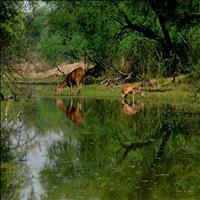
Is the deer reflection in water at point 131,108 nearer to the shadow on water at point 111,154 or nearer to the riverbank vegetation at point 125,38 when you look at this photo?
the shadow on water at point 111,154

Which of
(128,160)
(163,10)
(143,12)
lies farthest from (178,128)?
(143,12)

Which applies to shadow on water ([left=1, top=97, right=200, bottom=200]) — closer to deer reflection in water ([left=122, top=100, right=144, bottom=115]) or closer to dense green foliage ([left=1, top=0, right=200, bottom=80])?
deer reflection in water ([left=122, top=100, right=144, bottom=115])

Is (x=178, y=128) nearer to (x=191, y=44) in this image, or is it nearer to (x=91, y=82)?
(x=191, y=44)

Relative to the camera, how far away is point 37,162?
1380 centimetres

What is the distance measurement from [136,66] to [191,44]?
534cm

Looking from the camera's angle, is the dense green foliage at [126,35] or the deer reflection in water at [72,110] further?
the dense green foliage at [126,35]

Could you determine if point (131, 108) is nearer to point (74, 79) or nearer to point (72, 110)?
point (72, 110)

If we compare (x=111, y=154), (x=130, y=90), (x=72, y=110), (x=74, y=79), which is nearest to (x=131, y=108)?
(x=72, y=110)

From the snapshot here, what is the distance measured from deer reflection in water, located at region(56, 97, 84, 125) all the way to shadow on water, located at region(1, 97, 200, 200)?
0.13ft

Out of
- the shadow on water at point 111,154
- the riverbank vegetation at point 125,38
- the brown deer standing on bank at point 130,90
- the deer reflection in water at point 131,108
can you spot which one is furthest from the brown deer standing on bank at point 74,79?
the shadow on water at point 111,154

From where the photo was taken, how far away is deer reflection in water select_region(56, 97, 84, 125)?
22688 mm

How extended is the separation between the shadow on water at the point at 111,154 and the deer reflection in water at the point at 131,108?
0.14ft

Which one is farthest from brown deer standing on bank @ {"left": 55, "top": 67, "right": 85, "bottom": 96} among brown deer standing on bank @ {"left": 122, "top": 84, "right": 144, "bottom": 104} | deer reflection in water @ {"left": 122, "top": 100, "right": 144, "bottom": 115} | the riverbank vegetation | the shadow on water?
the shadow on water

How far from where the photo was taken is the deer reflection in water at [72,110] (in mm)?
22688
